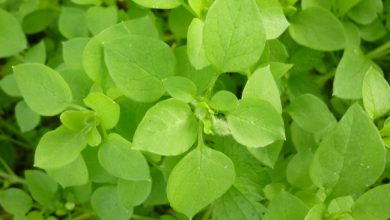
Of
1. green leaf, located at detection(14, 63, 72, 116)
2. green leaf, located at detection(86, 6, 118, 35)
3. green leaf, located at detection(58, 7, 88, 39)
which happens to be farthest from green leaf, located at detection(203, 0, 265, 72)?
green leaf, located at detection(58, 7, 88, 39)

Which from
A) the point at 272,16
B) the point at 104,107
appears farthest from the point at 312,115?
the point at 104,107

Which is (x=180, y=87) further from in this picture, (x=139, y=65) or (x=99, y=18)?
(x=99, y=18)

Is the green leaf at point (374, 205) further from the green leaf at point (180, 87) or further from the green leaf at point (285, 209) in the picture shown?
the green leaf at point (180, 87)

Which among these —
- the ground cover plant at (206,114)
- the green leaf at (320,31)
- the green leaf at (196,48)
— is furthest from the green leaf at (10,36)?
the green leaf at (320,31)

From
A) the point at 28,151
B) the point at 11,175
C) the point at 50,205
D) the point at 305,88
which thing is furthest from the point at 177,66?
the point at 28,151

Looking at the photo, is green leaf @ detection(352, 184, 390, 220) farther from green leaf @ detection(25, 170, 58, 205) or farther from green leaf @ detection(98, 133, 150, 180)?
green leaf @ detection(25, 170, 58, 205)

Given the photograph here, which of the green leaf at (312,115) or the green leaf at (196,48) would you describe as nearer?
the green leaf at (196,48)
